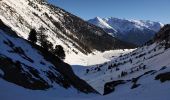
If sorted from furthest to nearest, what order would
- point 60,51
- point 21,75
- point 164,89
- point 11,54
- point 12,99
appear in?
point 60,51
point 11,54
point 21,75
point 164,89
point 12,99

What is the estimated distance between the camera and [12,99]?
33531 millimetres

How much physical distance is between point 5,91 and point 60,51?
101064 mm

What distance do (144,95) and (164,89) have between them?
6.68ft

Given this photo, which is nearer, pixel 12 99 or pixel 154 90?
pixel 12 99

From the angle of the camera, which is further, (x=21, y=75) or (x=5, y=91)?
(x=21, y=75)

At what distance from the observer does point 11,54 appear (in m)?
55.0

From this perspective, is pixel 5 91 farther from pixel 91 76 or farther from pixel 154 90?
pixel 91 76

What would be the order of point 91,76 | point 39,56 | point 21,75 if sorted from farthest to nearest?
point 91,76 < point 39,56 < point 21,75

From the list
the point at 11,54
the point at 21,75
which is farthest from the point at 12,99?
the point at 11,54

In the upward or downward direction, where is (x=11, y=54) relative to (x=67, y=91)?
upward

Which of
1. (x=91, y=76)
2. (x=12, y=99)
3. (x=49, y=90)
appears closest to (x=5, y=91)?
(x=12, y=99)

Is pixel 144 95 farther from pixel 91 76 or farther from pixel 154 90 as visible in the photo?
pixel 91 76

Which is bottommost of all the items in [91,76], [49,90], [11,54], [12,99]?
[12,99]

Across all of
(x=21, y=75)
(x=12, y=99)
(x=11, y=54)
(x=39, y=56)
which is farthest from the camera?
(x=39, y=56)
